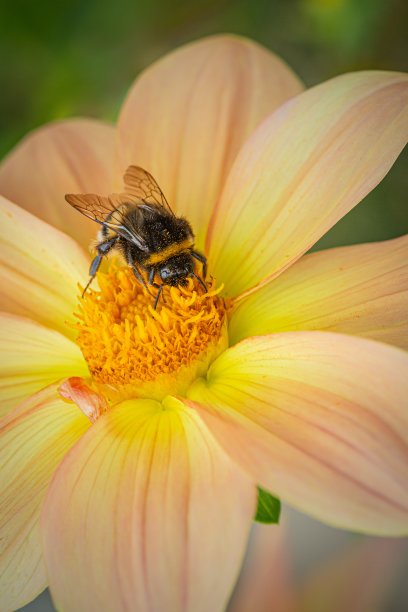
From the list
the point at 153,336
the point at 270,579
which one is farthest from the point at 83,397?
the point at 270,579

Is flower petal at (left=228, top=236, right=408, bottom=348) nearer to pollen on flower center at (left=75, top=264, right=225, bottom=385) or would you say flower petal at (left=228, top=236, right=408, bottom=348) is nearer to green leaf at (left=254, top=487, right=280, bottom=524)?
pollen on flower center at (left=75, top=264, right=225, bottom=385)

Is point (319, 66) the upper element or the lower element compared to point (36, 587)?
upper

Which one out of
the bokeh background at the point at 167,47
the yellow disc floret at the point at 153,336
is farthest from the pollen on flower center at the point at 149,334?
the bokeh background at the point at 167,47

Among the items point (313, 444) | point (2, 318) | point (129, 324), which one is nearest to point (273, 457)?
point (313, 444)

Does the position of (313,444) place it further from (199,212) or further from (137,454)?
(199,212)

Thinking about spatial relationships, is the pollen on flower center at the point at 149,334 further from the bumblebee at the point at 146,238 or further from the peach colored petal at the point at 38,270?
the peach colored petal at the point at 38,270

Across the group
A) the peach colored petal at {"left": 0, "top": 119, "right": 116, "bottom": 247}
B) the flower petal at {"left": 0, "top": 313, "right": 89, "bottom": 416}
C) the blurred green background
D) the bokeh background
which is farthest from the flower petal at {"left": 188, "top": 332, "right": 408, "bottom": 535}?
the blurred green background
